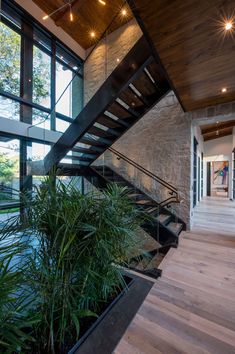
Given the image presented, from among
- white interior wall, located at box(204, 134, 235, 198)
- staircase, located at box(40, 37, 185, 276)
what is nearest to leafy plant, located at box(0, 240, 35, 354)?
staircase, located at box(40, 37, 185, 276)

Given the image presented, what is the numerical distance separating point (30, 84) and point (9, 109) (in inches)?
40.7

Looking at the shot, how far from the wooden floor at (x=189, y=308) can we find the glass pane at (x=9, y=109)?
4.22m

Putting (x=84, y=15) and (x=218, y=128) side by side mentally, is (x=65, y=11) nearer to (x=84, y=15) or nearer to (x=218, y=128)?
(x=84, y=15)

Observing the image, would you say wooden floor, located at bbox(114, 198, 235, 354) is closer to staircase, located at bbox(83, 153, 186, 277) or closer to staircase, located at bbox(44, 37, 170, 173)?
staircase, located at bbox(83, 153, 186, 277)

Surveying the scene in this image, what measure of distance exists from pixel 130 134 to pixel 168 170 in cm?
151

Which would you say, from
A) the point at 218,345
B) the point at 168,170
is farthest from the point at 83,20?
the point at 218,345

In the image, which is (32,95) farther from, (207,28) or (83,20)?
(207,28)

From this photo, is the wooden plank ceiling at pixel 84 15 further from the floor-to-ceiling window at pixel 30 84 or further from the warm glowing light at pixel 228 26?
the warm glowing light at pixel 228 26

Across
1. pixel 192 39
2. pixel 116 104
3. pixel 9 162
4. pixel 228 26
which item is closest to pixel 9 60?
pixel 9 162

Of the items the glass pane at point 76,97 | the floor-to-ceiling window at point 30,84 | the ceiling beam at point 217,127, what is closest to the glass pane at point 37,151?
the floor-to-ceiling window at point 30,84

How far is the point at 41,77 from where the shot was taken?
4578 mm

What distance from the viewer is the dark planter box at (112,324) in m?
1.13

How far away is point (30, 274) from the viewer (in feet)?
3.72

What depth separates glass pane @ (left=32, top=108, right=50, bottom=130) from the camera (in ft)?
11.6
